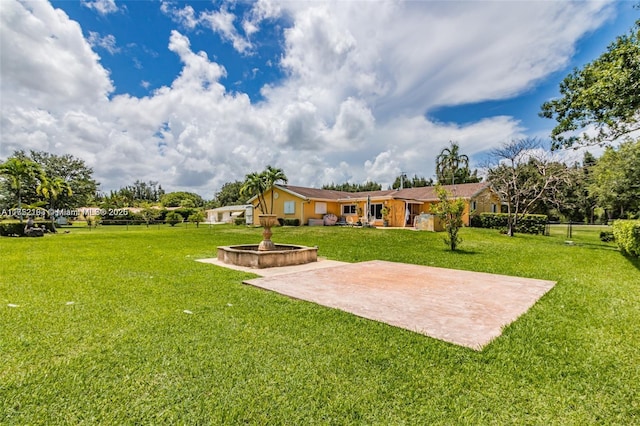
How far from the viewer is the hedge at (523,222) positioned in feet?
69.2

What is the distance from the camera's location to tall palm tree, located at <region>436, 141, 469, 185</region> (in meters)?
41.7

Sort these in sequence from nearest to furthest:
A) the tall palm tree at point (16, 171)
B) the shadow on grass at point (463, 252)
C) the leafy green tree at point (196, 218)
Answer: the shadow on grass at point (463, 252) → the tall palm tree at point (16, 171) → the leafy green tree at point (196, 218)

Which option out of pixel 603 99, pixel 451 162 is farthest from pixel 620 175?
pixel 451 162

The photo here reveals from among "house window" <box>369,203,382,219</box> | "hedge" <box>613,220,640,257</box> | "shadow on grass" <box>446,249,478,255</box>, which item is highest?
"house window" <box>369,203,382,219</box>

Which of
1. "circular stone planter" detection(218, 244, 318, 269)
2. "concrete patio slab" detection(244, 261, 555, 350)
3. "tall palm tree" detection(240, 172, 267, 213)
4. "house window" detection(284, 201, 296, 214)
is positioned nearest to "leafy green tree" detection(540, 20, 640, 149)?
"concrete patio slab" detection(244, 261, 555, 350)

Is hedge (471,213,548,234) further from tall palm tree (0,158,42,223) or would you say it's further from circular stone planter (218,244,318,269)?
tall palm tree (0,158,42,223)

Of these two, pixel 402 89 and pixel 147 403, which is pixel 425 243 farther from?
pixel 147 403

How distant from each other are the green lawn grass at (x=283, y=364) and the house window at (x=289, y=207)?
899 inches

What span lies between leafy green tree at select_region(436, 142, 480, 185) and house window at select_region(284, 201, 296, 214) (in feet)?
78.0

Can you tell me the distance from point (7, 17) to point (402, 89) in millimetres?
16247

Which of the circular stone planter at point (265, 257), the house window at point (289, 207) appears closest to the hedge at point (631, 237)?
the circular stone planter at point (265, 257)

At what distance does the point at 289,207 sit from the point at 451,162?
86.1 ft

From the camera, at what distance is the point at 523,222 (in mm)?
21562

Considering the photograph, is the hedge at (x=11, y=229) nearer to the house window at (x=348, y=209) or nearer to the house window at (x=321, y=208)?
the house window at (x=321, y=208)
